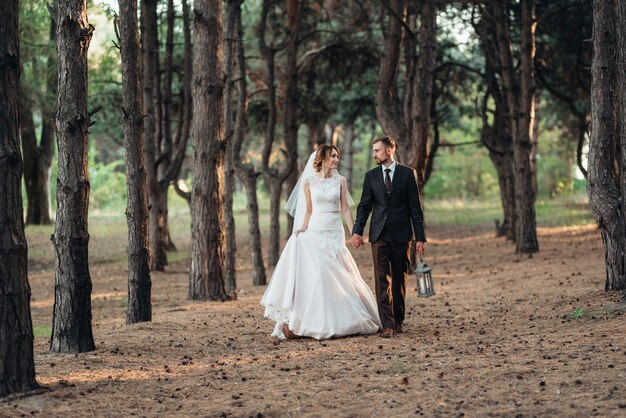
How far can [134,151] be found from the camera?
13891 mm

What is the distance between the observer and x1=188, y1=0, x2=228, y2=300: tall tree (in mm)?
16375

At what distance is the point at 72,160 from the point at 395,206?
378 cm

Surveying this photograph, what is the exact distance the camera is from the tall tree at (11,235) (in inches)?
340

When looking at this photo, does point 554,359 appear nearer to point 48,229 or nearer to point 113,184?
point 48,229

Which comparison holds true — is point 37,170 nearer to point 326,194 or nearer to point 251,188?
point 251,188

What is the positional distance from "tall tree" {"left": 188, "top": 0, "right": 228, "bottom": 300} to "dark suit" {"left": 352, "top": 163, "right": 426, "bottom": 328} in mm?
5079

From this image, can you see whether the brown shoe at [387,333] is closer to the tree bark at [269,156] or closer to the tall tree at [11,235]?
the tall tree at [11,235]

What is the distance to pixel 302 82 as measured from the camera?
1284 inches

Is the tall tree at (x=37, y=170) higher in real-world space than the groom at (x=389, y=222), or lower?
higher

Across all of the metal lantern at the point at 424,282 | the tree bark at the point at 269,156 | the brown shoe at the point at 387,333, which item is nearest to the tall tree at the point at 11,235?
the brown shoe at the point at 387,333

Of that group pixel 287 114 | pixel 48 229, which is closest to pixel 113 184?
pixel 48 229

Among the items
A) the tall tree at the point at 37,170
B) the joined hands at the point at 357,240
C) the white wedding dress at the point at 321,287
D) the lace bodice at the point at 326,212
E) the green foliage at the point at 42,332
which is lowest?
the green foliage at the point at 42,332

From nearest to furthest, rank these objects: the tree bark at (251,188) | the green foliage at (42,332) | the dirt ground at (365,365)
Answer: the dirt ground at (365,365) < the green foliage at (42,332) < the tree bark at (251,188)

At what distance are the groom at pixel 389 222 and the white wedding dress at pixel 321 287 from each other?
14.4 inches
